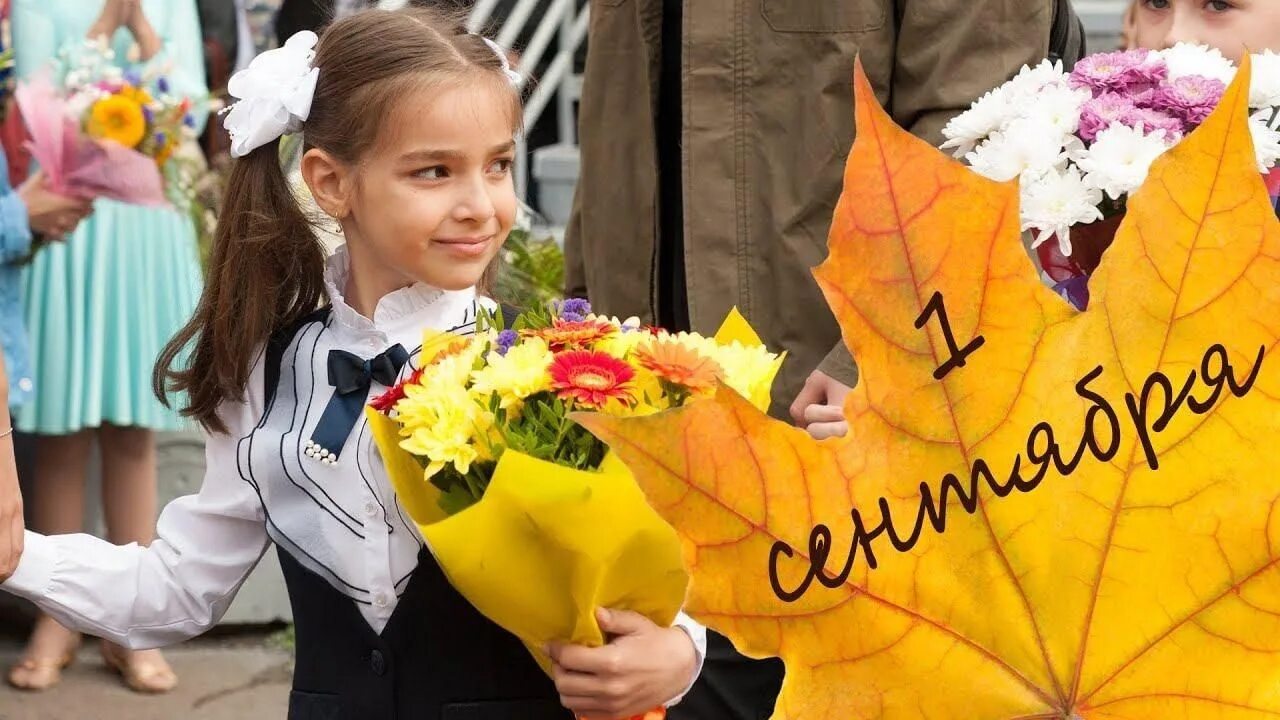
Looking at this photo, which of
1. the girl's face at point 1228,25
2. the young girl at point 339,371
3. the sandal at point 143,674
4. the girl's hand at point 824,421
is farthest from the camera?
the sandal at point 143,674

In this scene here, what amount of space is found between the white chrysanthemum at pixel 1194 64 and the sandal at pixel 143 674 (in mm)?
3712

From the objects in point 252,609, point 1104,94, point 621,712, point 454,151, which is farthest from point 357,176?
point 252,609

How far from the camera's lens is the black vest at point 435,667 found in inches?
66.9

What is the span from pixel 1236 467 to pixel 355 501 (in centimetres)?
127

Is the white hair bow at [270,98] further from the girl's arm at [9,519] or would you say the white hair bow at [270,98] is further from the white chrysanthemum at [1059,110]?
the white chrysanthemum at [1059,110]

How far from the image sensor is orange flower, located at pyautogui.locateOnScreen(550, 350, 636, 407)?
128 centimetres

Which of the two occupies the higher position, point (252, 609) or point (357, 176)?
point (357, 176)

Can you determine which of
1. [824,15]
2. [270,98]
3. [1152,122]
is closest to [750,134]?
[824,15]

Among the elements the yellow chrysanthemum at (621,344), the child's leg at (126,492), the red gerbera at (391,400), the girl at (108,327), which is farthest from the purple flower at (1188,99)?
the child's leg at (126,492)

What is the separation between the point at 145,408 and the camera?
4488 millimetres

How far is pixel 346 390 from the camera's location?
1.79 metres

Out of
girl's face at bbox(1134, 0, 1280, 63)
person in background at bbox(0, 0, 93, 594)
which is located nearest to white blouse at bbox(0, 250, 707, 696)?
girl's face at bbox(1134, 0, 1280, 63)

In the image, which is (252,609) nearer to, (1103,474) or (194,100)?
(194,100)

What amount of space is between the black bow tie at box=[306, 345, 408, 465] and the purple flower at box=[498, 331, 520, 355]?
0.39m
